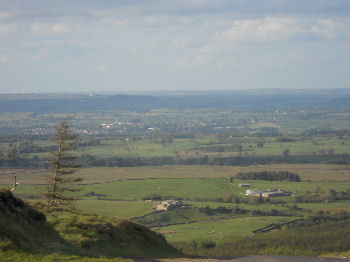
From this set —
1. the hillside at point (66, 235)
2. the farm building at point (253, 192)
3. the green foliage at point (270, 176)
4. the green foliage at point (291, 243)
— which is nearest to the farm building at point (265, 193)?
the farm building at point (253, 192)

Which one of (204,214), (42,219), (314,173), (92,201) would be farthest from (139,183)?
(42,219)

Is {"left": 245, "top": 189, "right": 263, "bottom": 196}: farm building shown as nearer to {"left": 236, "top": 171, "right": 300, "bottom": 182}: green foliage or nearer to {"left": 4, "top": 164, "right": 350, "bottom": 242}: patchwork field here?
{"left": 4, "top": 164, "right": 350, "bottom": 242}: patchwork field

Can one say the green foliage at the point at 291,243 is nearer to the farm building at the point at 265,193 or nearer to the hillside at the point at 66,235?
the hillside at the point at 66,235

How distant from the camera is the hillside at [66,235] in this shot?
21578 mm

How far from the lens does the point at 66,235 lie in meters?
26.4

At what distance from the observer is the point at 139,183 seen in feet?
316

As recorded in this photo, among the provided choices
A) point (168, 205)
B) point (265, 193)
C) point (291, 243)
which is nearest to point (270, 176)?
point (265, 193)

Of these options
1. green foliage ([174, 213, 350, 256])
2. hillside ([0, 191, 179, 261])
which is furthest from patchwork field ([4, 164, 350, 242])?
hillside ([0, 191, 179, 261])

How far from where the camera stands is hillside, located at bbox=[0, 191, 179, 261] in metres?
21.6

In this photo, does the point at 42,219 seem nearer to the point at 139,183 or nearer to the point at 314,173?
Answer: the point at 139,183

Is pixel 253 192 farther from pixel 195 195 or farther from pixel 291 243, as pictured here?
pixel 291 243

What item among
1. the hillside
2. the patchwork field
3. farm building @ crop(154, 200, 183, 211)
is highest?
the hillside

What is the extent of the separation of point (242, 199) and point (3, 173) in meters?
43.8

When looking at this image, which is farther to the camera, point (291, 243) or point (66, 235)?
point (291, 243)
